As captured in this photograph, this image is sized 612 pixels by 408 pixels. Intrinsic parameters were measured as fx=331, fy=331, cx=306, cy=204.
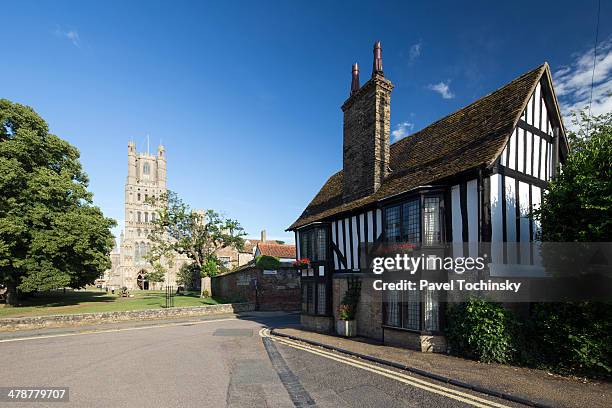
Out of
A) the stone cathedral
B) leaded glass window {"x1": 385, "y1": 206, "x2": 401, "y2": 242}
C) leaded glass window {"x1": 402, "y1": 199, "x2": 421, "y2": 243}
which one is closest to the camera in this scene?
leaded glass window {"x1": 402, "y1": 199, "x2": 421, "y2": 243}

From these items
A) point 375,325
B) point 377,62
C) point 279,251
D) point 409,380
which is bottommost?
point 375,325

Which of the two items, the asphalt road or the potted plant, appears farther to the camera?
the potted plant

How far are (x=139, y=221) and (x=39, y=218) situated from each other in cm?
5281

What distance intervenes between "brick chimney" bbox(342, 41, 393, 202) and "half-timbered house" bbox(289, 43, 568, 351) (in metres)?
0.05

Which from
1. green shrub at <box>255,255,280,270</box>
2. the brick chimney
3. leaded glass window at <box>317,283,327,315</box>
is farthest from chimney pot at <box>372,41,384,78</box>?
green shrub at <box>255,255,280,270</box>

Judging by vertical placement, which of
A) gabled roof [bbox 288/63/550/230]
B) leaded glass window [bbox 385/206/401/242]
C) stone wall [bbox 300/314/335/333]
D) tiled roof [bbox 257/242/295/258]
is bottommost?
stone wall [bbox 300/314/335/333]

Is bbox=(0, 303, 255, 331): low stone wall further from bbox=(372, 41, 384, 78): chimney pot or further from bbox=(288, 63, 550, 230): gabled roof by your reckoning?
bbox=(372, 41, 384, 78): chimney pot

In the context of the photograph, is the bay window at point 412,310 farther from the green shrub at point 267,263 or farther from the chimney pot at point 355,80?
the green shrub at point 267,263

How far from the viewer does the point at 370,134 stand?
15422mm

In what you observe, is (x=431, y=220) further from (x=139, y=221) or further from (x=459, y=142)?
(x=139, y=221)

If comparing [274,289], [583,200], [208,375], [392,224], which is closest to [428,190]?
[392,224]

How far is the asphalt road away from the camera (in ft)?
22.5

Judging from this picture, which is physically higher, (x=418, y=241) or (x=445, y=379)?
(x=418, y=241)

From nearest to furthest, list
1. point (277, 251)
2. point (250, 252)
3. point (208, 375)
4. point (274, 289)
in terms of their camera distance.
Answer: point (208, 375), point (274, 289), point (277, 251), point (250, 252)
